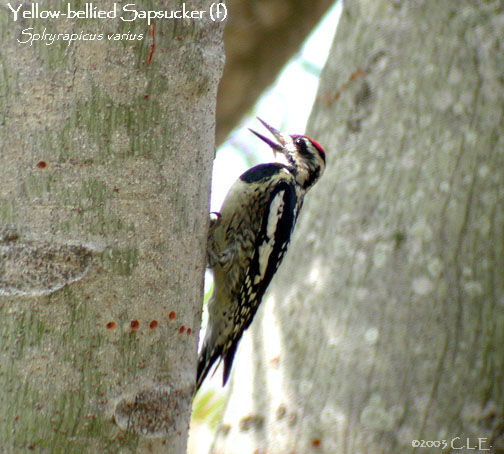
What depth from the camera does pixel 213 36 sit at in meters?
1.67

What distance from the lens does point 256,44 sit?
14.4ft

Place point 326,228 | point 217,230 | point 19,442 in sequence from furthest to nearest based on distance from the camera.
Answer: point 326,228 < point 217,230 < point 19,442

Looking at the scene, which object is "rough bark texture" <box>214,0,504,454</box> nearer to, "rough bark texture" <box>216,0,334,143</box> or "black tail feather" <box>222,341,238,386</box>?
"black tail feather" <box>222,341,238,386</box>

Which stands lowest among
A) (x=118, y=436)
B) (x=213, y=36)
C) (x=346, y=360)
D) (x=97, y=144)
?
(x=346, y=360)

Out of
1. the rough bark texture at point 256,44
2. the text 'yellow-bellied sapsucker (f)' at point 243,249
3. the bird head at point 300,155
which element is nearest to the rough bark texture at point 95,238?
the text 'yellow-bellied sapsucker (f)' at point 243,249

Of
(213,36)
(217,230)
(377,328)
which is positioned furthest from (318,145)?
(213,36)

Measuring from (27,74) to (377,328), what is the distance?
79.0 inches

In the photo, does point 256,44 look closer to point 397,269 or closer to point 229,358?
point 397,269

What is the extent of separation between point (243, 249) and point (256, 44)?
1815mm

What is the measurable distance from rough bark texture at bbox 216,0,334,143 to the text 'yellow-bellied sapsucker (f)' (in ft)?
4.79

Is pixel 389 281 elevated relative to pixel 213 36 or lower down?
lower down

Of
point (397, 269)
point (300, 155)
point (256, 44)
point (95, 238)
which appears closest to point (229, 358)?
point (397, 269)

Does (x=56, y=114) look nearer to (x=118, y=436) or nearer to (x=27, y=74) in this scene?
(x=27, y=74)

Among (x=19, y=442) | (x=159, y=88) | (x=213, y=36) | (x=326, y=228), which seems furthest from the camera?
(x=326, y=228)
